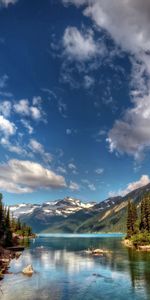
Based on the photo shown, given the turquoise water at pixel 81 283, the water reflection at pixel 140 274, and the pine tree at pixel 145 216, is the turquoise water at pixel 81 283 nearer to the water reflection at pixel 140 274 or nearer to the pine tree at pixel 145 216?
the water reflection at pixel 140 274

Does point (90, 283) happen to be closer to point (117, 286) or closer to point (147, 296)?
point (117, 286)

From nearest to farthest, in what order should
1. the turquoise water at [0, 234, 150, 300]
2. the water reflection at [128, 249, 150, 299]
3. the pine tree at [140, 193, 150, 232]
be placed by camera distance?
the turquoise water at [0, 234, 150, 300]
the water reflection at [128, 249, 150, 299]
the pine tree at [140, 193, 150, 232]

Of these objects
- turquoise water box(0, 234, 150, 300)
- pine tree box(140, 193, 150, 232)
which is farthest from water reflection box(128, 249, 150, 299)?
pine tree box(140, 193, 150, 232)

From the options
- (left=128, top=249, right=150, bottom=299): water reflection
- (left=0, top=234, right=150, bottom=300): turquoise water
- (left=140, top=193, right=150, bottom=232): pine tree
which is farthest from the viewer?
(left=140, top=193, right=150, bottom=232): pine tree

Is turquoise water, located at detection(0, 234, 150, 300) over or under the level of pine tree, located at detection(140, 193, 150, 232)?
under

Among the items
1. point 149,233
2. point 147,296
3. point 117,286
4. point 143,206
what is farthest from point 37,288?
point 143,206

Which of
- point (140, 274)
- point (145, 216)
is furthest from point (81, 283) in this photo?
point (145, 216)

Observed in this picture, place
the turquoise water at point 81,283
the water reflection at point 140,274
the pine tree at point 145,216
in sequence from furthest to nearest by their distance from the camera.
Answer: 1. the pine tree at point 145,216
2. the water reflection at point 140,274
3. the turquoise water at point 81,283

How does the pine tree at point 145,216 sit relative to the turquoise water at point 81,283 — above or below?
above

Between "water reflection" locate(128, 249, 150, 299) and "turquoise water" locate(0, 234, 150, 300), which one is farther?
"water reflection" locate(128, 249, 150, 299)

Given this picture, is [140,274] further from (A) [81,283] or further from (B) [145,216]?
(B) [145,216]

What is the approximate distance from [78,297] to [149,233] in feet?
365

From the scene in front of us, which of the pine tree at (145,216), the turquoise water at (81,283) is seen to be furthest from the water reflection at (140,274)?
the pine tree at (145,216)

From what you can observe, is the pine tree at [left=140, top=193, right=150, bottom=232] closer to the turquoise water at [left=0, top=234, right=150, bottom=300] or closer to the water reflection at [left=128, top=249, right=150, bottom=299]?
the water reflection at [left=128, top=249, right=150, bottom=299]
